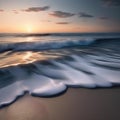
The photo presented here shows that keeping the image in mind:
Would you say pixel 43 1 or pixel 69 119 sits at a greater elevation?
pixel 43 1

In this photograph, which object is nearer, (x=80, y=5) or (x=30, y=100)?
(x=30, y=100)

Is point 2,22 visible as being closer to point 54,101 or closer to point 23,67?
point 23,67

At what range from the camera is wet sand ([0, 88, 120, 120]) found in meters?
1.83

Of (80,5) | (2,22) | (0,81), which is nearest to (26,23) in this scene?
(2,22)

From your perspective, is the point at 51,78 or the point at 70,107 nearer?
the point at 70,107

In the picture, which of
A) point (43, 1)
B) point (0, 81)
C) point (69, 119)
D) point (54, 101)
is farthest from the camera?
point (43, 1)

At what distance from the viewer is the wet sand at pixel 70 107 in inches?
72.0

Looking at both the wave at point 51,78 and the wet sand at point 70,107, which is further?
the wave at point 51,78

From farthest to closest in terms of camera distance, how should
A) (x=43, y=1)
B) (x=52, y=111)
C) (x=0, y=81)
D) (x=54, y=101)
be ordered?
(x=43, y=1) → (x=0, y=81) → (x=54, y=101) → (x=52, y=111)

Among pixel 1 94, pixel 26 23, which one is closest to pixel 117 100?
pixel 1 94

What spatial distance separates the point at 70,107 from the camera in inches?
78.2

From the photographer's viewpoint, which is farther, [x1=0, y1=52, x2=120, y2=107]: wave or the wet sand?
[x1=0, y1=52, x2=120, y2=107]: wave

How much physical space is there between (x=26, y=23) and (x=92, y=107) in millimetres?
9537

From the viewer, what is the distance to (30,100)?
7.02 ft
